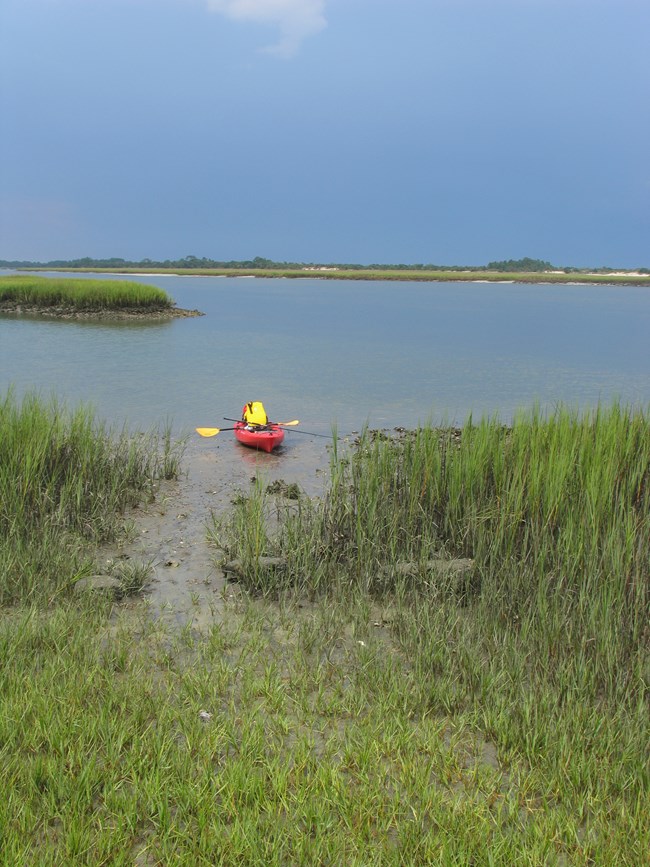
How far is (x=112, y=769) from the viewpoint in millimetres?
3090

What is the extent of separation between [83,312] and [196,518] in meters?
26.3

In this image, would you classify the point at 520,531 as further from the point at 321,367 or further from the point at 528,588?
the point at 321,367

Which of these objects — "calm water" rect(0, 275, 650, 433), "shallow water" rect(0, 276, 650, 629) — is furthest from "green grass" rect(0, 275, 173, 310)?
"calm water" rect(0, 275, 650, 433)

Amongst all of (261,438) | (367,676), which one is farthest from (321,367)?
(367,676)

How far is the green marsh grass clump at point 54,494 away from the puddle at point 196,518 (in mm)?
299

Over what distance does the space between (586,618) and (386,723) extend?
4.83 ft

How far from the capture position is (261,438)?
1019 centimetres

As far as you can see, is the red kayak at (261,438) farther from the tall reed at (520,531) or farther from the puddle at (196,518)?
the tall reed at (520,531)

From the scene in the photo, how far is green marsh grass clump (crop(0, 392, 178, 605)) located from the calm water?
1.47m

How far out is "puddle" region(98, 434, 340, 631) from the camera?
5.16 m

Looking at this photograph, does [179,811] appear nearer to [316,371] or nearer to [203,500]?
[203,500]

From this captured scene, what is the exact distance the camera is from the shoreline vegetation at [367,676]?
2.85m

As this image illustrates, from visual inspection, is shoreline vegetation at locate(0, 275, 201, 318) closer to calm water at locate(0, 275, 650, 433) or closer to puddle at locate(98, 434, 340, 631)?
calm water at locate(0, 275, 650, 433)

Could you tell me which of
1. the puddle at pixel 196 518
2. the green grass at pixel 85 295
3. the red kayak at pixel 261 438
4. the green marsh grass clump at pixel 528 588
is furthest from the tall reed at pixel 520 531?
the green grass at pixel 85 295
